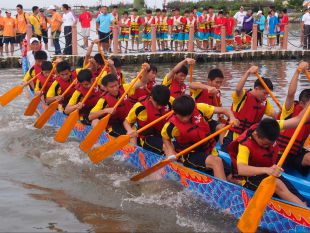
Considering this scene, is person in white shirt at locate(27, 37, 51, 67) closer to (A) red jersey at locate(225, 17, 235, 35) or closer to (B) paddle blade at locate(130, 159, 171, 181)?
(B) paddle blade at locate(130, 159, 171, 181)

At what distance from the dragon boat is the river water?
0.12m

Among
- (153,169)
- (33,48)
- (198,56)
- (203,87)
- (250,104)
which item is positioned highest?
(33,48)

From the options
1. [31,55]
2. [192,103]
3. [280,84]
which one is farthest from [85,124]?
[280,84]

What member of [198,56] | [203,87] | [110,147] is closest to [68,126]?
[110,147]

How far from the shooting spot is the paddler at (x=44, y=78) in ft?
28.7

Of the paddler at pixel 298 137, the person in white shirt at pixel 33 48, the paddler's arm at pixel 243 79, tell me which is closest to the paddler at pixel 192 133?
the paddler's arm at pixel 243 79

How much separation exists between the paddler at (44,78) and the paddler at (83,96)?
1.35 meters

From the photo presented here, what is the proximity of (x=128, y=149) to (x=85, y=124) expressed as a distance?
1.33m

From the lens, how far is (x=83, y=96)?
7.57 meters

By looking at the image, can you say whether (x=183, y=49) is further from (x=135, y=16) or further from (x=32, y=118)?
(x=32, y=118)

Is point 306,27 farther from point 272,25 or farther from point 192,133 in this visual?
point 192,133

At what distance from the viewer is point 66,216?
16.8 ft

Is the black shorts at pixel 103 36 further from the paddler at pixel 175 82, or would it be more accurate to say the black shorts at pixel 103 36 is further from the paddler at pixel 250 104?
the paddler at pixel 250 104

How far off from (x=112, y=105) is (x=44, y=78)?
2.51m
